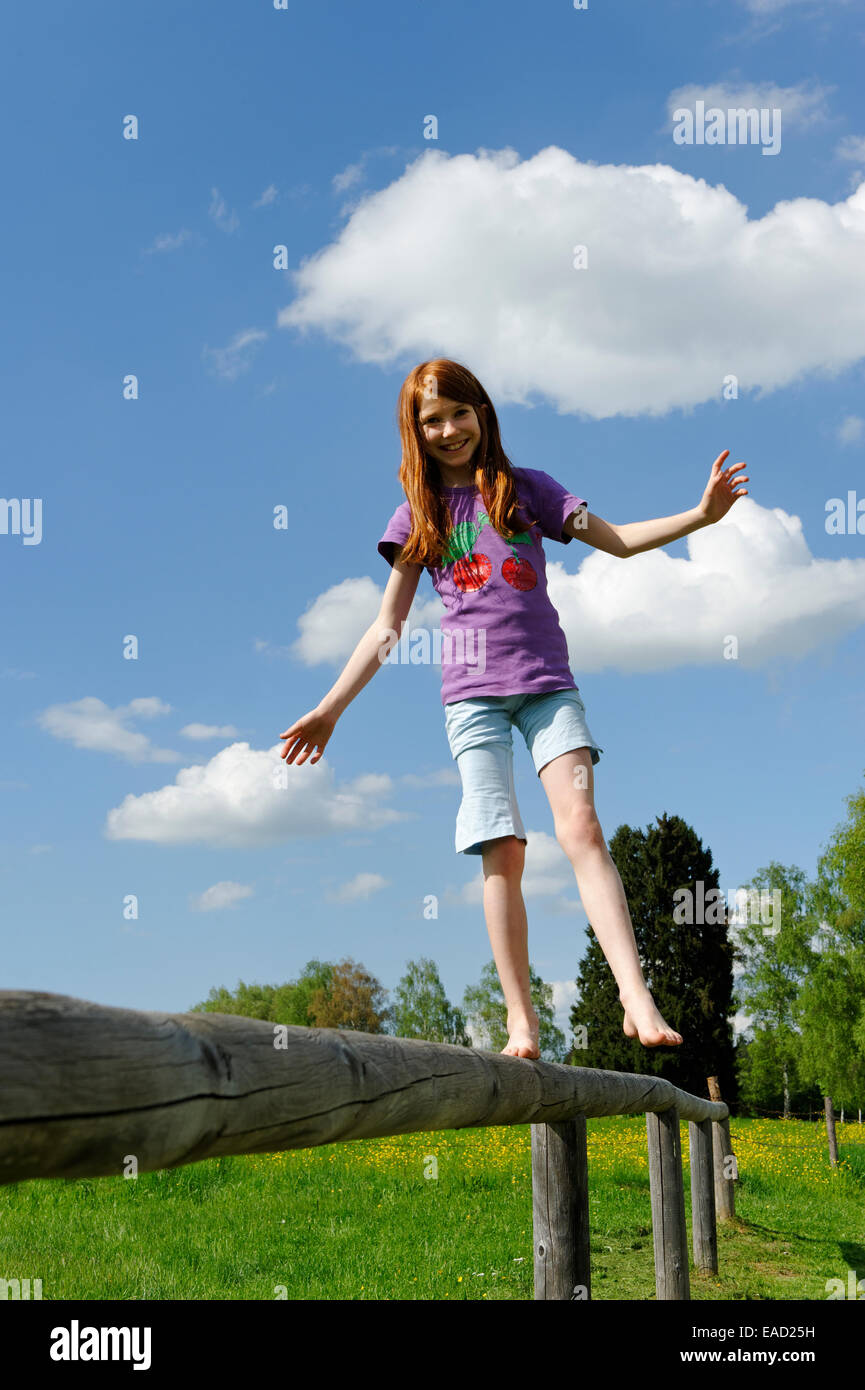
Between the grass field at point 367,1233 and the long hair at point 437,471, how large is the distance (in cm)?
428

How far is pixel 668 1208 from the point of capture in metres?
5.54

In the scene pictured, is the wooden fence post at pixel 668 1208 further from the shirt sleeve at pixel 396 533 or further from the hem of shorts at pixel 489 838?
the shirt sleeve at pixel 396 533

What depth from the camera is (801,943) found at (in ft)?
117

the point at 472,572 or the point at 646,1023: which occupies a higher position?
the point at 472,572

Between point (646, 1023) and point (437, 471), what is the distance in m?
2.06

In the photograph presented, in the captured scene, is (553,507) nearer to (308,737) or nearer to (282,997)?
(308,737)

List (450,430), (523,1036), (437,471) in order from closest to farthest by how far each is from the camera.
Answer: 1. (523,1036)
2. (450,430)
3. (437,471)

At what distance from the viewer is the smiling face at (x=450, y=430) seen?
3787mm

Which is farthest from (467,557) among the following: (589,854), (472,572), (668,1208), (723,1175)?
(723,1175)

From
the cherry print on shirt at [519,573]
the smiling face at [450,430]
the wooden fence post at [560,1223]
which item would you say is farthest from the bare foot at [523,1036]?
the smiling face at [450,430]

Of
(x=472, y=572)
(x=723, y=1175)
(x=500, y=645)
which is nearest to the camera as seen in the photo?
(x=500, y=645)

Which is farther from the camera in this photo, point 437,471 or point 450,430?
point 437,471
